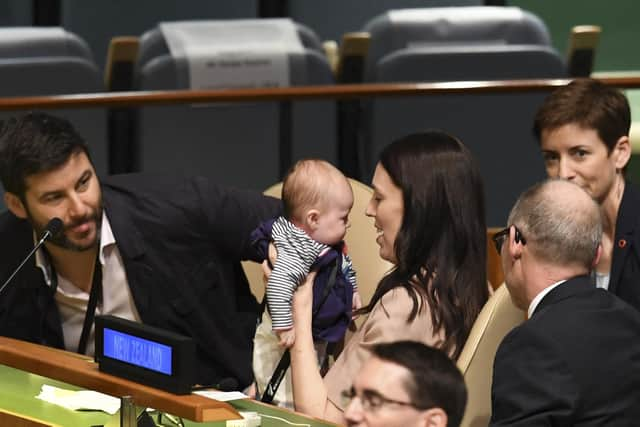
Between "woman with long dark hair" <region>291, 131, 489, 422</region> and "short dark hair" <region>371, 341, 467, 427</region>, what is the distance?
631 millimetres

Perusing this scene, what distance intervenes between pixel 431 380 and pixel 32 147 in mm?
1554

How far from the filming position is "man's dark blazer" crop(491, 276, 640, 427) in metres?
2.21

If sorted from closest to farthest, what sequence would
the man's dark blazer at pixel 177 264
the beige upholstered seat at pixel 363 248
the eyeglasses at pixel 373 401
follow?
the eyeglasses at pixel 373 401
the man's dark blazer at pixel 177 264
the beige upholstered seat at pixel 363 248

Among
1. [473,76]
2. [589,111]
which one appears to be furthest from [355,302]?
[473,76]

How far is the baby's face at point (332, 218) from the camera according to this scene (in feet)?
9.90

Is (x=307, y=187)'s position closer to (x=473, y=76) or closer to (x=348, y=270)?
(x=348, y=270)

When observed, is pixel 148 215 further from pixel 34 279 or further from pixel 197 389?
pixel 197 389

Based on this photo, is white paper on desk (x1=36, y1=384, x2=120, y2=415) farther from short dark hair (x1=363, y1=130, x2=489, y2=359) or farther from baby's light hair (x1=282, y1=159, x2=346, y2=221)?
baby's light hair (x1=282, y1=159, x2=346, y2=221)

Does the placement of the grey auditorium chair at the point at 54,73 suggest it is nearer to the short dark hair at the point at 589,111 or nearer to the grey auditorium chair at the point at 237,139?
the grey auditorium chair at the point at 237,139

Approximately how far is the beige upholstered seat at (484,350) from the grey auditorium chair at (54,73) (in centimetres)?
200

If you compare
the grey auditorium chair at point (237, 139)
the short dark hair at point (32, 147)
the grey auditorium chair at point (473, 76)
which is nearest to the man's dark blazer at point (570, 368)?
the short dark hair at point (32, 147)

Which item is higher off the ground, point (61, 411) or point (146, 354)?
point (146, 354)

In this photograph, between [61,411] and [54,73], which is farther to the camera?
[54,73]

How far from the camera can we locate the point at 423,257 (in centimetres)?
265
